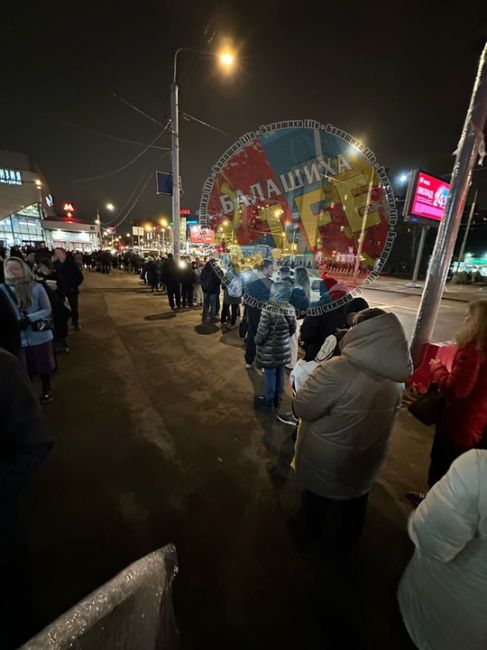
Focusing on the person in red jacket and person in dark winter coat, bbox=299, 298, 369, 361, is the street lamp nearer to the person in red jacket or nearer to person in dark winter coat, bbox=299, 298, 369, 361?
person in dark winter coat, bbox=299, 298, 369, 361

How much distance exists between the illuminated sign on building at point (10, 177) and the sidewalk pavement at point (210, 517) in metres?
43.5

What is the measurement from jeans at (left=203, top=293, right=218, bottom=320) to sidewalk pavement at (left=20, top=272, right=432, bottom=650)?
4.55m

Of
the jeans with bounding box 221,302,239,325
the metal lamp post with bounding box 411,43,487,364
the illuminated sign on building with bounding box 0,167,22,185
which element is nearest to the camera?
the metal lamp post with bounding box 411,43,487,364

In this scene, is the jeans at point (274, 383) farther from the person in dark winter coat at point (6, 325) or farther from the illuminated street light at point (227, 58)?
the illuminated street light at point (227, 58)

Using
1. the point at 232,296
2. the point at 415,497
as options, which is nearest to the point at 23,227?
the point at 232,296

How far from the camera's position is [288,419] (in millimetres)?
3826

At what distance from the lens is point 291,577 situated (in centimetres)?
196

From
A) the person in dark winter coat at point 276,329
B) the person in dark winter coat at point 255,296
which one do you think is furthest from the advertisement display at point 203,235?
the person in dark winter coat at point 276,329

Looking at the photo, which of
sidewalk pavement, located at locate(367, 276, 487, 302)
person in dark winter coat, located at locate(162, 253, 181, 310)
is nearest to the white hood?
person in dark winter coat, located at locate(162, 253, 181, 310)

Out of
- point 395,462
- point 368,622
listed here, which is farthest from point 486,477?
point 395,462

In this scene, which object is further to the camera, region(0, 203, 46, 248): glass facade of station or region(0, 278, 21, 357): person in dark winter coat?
region(0, 203, 46, 248): glass facade of station

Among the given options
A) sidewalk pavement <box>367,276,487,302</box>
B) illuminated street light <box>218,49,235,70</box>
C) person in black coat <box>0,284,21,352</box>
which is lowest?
sidewalk pavement <box>367,276,487,302</box>

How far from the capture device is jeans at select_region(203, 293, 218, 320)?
28.9 ft

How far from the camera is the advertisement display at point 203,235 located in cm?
2959
